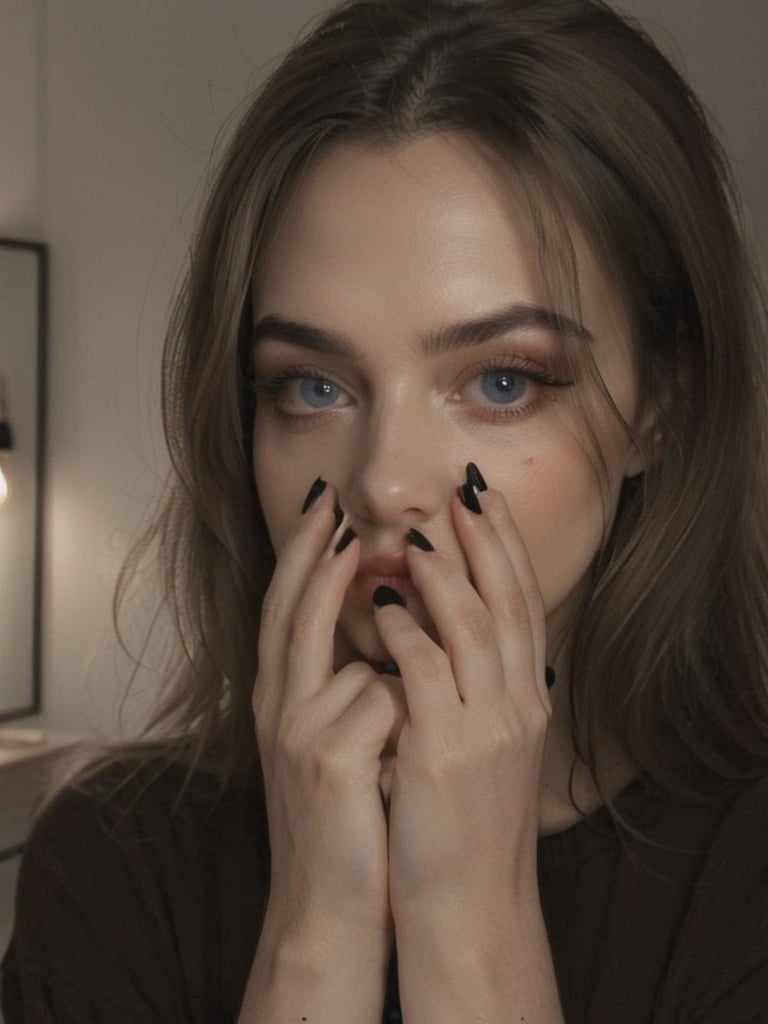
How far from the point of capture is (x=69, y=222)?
2.74m

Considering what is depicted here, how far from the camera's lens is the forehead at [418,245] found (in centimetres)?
88

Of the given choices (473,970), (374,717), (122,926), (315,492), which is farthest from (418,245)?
(122,926)

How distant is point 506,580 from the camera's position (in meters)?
0.91

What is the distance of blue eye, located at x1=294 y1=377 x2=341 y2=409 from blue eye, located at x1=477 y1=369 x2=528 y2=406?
100 millimetres

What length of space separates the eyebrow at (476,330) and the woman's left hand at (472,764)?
0.10 meters

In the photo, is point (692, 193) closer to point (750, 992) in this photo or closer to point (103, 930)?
point (750, 992)

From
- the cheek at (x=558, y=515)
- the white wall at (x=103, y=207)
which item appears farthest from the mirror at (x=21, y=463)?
the cheek at (x=558, y=515)

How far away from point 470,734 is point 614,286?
1.01ft

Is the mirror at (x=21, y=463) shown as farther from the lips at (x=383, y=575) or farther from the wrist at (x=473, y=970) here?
the wrist at (x=473, y=970)

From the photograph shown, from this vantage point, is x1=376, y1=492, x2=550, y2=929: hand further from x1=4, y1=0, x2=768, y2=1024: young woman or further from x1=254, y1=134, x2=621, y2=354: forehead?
x1=254, y1=134, x2=621, y2=354: forehead

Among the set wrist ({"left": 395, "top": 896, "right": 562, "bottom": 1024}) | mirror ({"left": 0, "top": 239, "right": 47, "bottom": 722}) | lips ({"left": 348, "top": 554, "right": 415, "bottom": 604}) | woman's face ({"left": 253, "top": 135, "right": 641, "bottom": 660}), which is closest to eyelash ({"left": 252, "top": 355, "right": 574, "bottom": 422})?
woman's face ({"left": 253, "top": 135, "right": 641, "bottom": 660})

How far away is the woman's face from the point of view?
0.89 metres

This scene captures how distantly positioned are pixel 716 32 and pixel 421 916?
1635 millimetres

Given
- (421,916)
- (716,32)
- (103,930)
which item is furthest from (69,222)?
(421,916)
